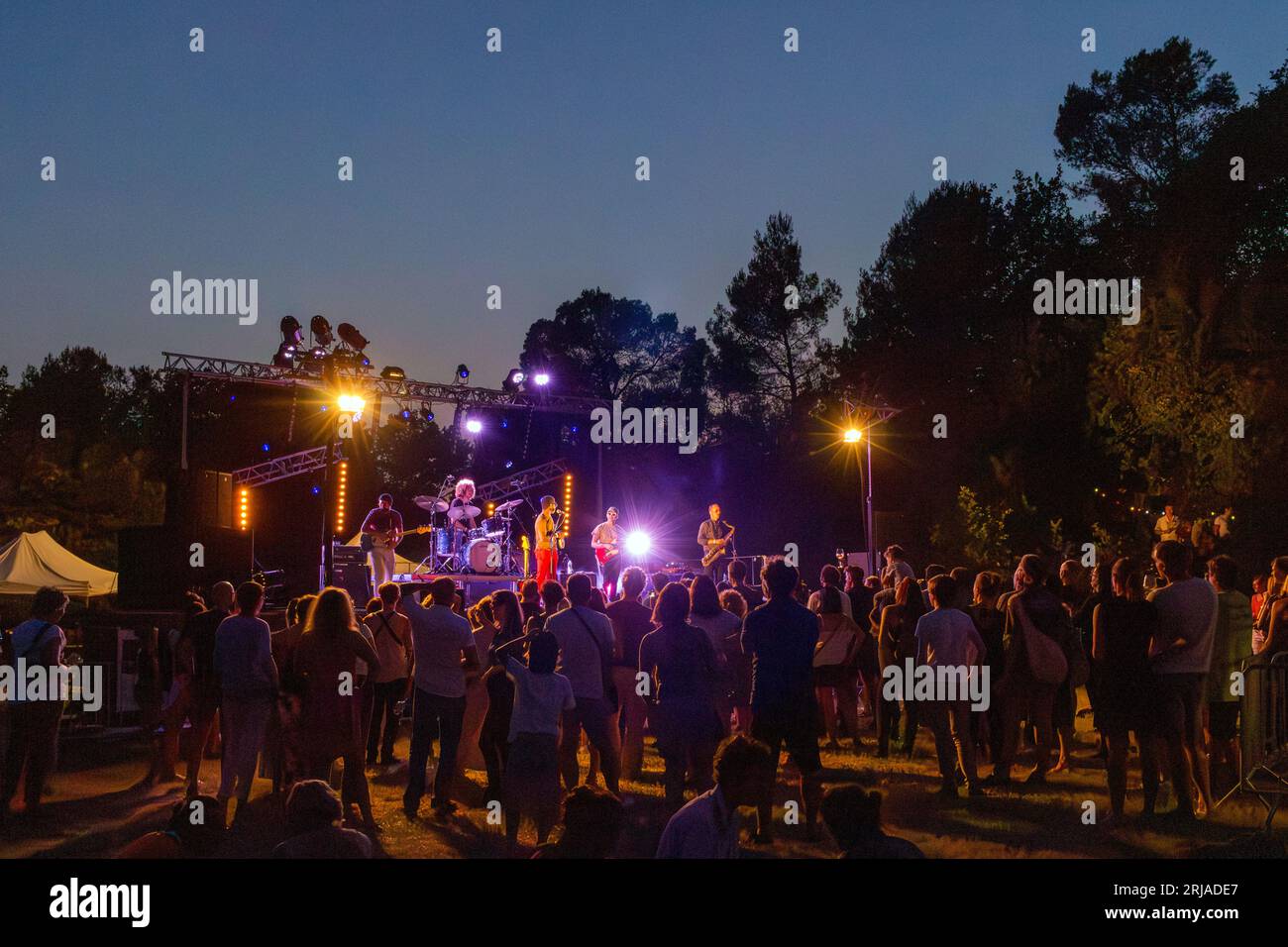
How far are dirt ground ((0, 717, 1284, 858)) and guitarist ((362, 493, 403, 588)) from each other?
332 inches

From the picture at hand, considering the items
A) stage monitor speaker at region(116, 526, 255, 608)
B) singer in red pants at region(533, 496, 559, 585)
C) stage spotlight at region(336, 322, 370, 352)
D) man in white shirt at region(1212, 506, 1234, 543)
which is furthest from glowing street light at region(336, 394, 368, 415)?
man in white shirt at region(1212, 506, 1234, 543)

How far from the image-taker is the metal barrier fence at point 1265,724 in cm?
824

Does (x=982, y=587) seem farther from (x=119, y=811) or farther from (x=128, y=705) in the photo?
(x=128, y=705)

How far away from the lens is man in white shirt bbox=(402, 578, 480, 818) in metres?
8.63

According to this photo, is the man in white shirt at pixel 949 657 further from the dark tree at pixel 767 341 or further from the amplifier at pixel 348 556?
the dark tree at pixel 767 341

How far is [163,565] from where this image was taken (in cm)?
1781

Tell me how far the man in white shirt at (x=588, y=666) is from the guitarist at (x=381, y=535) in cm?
1188

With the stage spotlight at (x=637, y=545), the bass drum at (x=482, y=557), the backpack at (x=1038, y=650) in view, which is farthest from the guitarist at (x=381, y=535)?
the backpack at (x=1038, y=650)

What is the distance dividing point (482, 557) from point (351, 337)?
5.03 metres

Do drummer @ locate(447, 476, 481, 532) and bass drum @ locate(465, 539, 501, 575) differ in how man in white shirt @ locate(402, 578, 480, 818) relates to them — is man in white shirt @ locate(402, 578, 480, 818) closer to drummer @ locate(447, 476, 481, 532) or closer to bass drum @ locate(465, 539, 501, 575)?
bass drum @ locate(465, 539, 501, 575)

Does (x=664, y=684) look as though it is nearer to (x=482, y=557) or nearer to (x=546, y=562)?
(x=546, y=562)

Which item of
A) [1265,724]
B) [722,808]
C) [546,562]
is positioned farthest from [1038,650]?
[546,562]

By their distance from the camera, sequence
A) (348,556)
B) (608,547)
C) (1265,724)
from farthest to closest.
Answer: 1. (608,547)
2. (348,556)
3. (1265,724)
